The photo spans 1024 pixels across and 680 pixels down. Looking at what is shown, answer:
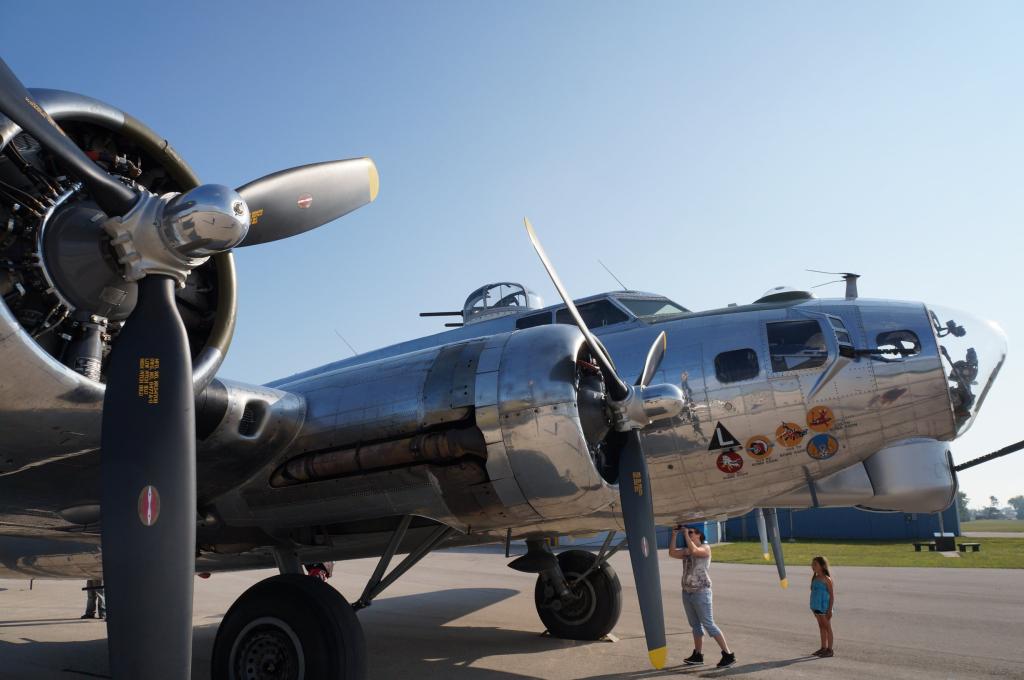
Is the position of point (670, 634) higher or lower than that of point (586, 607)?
lower

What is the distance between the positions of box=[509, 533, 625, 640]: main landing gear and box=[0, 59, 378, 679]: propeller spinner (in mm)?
6219

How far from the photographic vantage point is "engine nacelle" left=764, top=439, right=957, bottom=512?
7.59m

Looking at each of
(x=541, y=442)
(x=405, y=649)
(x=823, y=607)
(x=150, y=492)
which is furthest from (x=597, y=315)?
(x=150, y=492)

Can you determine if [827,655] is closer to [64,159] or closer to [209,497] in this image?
[209,497]

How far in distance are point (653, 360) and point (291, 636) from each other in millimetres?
4022

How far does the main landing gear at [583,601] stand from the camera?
9.98 meters

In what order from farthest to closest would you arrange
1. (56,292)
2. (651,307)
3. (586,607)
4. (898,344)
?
(586,607) → (651,307) → (898,344) → (56,292)

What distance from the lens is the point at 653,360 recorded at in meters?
7.46

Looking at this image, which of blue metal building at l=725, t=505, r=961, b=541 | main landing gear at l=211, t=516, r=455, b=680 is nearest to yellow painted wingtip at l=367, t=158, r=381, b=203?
main landing gear at l=211, t=516, r=455, b=680

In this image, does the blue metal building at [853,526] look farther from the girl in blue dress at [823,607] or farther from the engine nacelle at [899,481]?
the engine nacelle at [899,481]

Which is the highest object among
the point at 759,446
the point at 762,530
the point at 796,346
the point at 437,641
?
the point at 796,346

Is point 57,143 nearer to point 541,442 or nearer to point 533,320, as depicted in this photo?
point 541,442

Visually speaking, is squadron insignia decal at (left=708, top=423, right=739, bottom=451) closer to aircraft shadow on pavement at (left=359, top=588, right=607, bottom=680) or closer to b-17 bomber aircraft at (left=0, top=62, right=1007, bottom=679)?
b-17 bomber aircraft at (left=0, top=62, right=1007, bottom=679)

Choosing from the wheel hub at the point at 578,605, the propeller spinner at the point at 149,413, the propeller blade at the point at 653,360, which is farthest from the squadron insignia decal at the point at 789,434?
the propeller spinner at the point at 149,413
